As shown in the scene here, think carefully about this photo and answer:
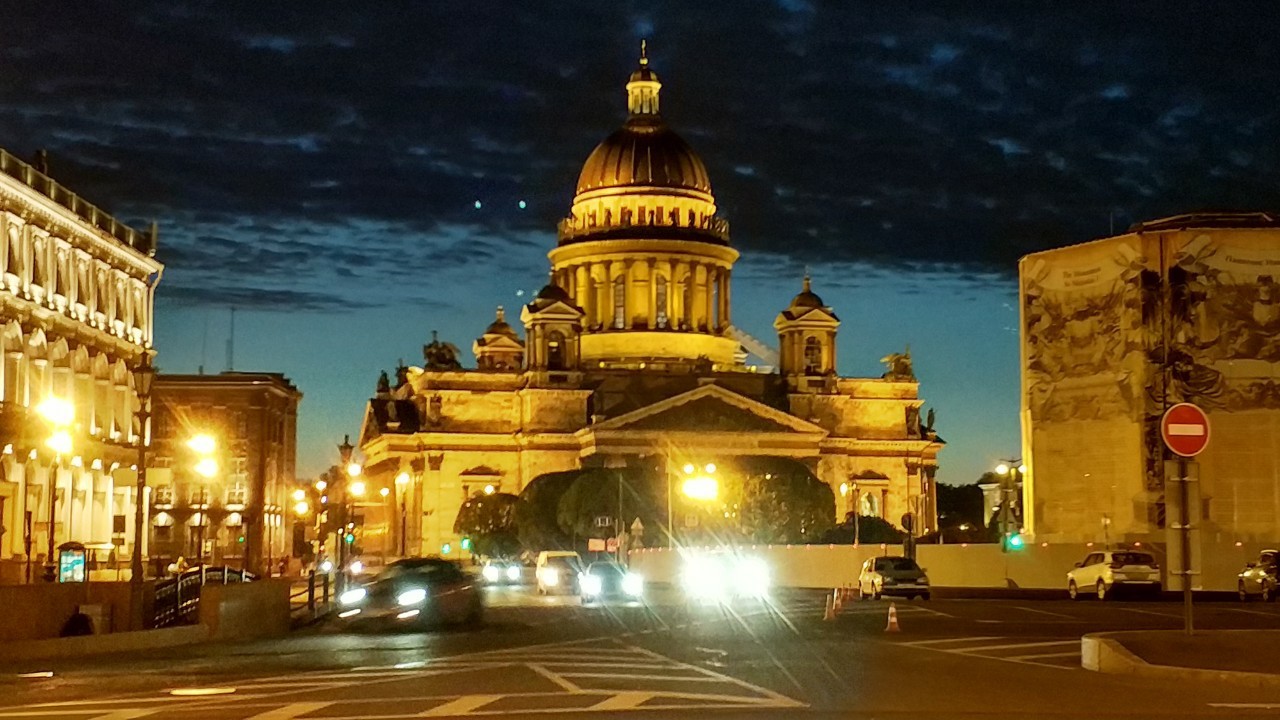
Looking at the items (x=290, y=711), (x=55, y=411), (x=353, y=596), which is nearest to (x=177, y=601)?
(x=353, y=596)

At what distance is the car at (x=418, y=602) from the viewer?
125 ft

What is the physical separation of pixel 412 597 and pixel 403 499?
87.0m

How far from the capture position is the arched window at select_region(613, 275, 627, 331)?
141500mm

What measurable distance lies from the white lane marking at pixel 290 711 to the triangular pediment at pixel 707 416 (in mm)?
105897

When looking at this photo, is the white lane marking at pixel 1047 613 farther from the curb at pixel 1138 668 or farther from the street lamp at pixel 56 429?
the street lamp at pixel 56 429

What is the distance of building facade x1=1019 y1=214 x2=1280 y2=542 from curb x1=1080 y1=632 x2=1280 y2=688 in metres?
32.5

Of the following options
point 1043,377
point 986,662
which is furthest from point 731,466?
point 986,662

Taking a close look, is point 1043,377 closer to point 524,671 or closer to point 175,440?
point 524,671

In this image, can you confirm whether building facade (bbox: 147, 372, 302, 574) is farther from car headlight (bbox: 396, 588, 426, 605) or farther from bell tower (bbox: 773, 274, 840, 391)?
car headlight (bbox: 396, 588, 426, 605)

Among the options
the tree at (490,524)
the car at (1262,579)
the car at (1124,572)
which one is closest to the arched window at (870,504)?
the tree at (490,524)

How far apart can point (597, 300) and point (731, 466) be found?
25380 mm

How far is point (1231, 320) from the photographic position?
56281 mm

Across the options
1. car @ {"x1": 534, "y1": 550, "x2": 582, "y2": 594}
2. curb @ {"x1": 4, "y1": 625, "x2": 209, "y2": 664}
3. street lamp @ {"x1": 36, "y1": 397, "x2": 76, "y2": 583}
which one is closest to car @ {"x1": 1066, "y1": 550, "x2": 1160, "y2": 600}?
car @ {"x1": 534, "y1": 550, "x2": 582, "y2": 594}

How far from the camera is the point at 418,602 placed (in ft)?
125
